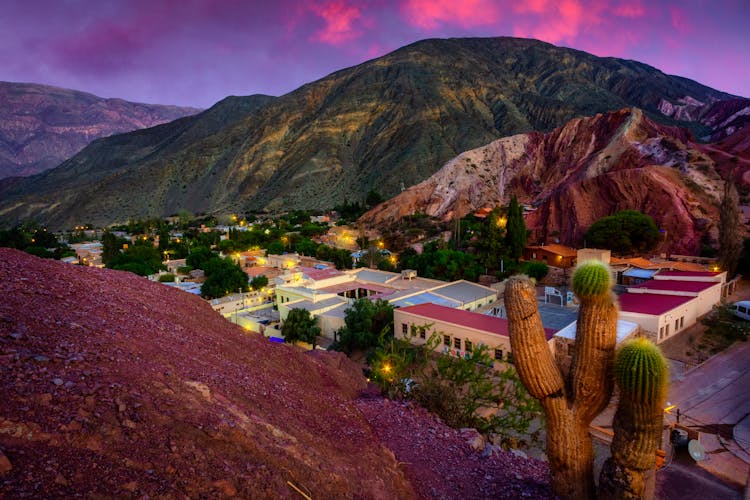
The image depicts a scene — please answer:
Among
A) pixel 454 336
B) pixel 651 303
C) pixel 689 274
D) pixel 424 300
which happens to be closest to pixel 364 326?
pixel 454 336

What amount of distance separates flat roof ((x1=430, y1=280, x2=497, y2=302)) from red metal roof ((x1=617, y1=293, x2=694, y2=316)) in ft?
23.9

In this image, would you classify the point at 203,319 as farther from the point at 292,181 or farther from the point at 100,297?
the point at 292,181

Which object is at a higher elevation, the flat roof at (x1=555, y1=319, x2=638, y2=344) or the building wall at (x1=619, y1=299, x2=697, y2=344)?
the flat roof at (x1=555, y1=319, x2=638, y2=344)

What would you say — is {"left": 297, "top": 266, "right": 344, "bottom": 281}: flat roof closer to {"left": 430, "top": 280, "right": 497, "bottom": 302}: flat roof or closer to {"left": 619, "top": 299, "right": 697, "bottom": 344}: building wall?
{"left": 430, "top": 280, "right": 497, "bottom": 302}: flat roof

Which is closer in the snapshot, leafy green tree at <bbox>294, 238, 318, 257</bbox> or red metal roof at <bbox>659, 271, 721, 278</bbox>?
red metal roof at <bbox>659, 271, 721, 278</bbox>

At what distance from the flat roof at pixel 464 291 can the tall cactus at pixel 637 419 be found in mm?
19217

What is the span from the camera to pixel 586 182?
39969mm

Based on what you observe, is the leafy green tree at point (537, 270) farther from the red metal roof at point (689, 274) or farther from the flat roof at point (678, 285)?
the flat roof at point (678, 285)

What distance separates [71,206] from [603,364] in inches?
4708

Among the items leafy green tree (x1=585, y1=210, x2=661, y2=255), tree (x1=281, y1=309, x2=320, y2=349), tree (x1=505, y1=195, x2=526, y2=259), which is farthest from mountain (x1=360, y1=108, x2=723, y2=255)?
tree (x1=281, y1=309, x2=320, y2=349)

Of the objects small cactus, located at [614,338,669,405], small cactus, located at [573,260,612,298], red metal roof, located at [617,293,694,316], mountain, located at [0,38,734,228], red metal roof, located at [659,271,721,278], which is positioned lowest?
red metal roof, located at [617,293,694,316]

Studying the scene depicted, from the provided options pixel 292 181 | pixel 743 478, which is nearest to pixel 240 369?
pixel 743 478

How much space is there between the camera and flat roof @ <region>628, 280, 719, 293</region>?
2050 cm

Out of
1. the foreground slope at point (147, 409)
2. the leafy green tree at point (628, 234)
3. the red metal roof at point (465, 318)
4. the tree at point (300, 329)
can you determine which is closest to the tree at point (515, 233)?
the leafy green tree at point (628, 234)
